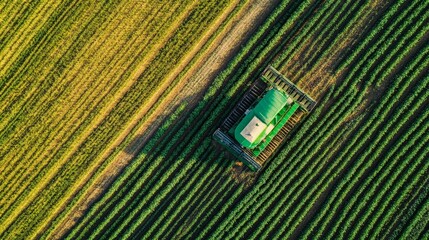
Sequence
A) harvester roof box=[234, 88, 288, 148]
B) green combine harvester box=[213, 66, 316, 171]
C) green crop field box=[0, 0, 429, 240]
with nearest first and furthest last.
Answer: harvester roof box=[234, 88, 288, 148] < green combine harvester box=[213, 66, 316, 171] < green crop field box=[0, 0, 429, 240]

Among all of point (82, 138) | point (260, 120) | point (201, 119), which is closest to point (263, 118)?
point (260, 120)

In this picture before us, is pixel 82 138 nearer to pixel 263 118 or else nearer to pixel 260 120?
pixel 260 120

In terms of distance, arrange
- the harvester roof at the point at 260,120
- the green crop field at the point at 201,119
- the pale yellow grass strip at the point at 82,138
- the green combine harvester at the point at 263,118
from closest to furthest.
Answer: the harvester roof at the point at 260,120 < the green combine harvester at the point at 263,118 < the green crop field at the point at 201,119 < the pale yellow grass strip at the point at 82,138

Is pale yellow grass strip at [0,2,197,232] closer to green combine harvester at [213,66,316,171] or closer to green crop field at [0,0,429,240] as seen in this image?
green crop field at [0,0,429,240]

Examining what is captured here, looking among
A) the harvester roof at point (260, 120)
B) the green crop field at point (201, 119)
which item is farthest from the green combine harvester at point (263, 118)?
the green crop field at point (201, 119)

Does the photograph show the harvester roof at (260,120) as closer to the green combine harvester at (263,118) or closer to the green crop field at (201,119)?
the green combine harvester at (263,118)

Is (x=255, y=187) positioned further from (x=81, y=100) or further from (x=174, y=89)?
(x=81, y=100)

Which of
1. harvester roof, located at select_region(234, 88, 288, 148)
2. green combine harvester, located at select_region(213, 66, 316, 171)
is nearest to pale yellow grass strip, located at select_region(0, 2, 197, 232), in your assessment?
green combine harvester, located at select_region(213, 66, 316, 171)
